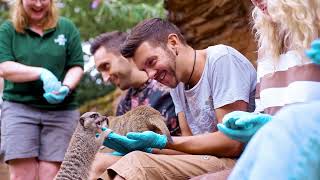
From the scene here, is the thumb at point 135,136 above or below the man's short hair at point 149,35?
below

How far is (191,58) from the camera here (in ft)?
10.4

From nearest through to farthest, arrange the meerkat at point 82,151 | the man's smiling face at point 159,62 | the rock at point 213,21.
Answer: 1. the man's smiling face at point 159,62
2. the meerkat at point 82,151
3. the rock at point 213,21

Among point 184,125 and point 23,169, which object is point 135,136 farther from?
point 23,169

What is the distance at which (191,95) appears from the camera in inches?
126

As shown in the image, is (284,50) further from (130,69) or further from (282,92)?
(130,69)

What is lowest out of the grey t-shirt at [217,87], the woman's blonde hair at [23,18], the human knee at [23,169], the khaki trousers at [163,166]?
the human knee at [23,169]

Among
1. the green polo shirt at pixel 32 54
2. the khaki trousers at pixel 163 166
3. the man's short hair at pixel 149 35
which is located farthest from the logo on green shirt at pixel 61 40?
the khaki trousers at pixel 163 166

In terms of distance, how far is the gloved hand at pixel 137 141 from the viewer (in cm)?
302

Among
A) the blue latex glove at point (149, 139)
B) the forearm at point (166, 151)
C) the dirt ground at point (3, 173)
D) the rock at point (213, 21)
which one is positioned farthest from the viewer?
the dirt ground at point (3, 173)

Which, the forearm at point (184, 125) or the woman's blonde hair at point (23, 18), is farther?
the woman's blonde hair at point (23, 18)

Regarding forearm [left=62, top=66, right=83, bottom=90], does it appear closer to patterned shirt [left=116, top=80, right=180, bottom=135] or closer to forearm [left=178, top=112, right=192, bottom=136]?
patterned shirt [left=116, top=80, right=180, bottom=135]

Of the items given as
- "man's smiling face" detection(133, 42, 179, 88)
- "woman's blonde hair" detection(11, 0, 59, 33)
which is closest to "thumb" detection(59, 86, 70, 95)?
"woman's blonde hair" detection(11, 0, 59, 33)

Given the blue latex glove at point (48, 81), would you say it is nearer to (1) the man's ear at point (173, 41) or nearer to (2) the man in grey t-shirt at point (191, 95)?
(2) the man in grey t-shirt at point (191, 95)

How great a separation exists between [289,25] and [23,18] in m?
2.62
